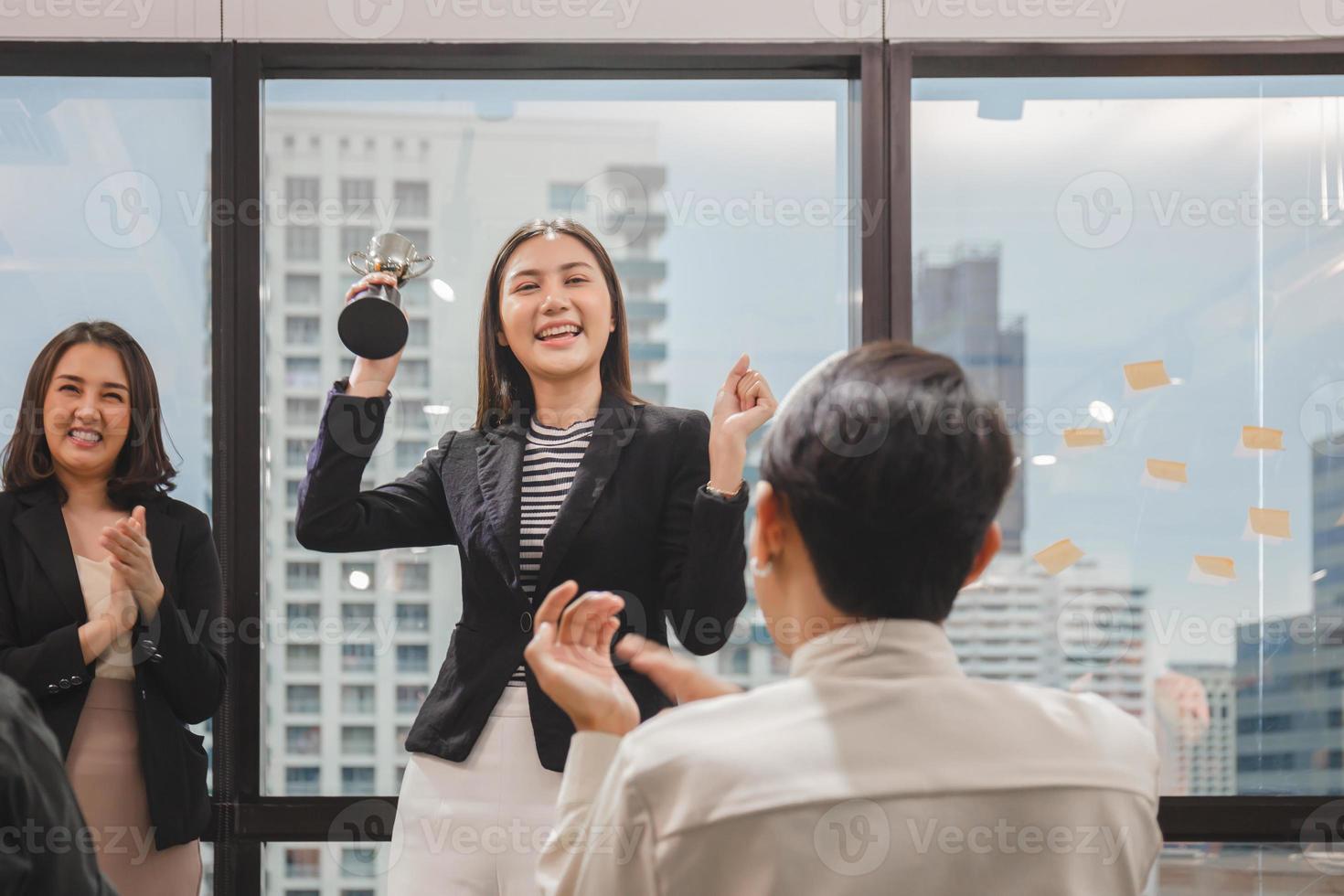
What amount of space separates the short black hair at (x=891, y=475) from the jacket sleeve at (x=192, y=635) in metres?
1.58

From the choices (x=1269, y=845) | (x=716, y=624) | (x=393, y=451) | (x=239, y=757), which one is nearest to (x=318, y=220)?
(x=393, y=451)

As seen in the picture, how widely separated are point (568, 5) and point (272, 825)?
6.22 ft

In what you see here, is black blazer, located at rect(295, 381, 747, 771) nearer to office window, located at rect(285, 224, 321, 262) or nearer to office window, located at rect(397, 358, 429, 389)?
office window, located at rect(397, 358, 429, 389)

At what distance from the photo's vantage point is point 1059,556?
2666 millimetres

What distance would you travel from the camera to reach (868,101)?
2646 mm

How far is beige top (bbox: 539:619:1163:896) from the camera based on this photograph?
2.70 feet

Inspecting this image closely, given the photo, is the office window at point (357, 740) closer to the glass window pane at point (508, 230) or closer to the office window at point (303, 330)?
the glass window pane at point (508, 230)

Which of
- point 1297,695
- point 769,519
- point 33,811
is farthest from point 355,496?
point 1297,695

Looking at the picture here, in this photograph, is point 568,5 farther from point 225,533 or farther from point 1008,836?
point 1008,836

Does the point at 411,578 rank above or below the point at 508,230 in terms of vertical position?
below

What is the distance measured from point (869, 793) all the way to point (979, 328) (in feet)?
6.66

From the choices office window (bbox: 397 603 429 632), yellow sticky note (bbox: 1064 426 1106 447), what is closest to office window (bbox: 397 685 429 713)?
office window (bbox: 397 603 429 632)

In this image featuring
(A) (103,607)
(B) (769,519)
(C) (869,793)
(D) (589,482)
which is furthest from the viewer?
(A) (103,607)

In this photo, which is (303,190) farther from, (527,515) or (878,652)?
(878,652)
